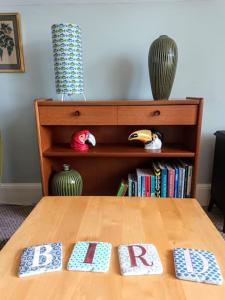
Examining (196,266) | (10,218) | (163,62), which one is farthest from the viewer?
(10,218)

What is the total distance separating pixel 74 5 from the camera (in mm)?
1661

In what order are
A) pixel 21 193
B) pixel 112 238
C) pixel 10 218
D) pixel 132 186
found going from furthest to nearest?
pixel 21 193, pixel 10 218, pixel 132 186, pixel 112 238

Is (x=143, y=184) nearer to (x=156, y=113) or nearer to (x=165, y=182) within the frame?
(x=165, y=182)

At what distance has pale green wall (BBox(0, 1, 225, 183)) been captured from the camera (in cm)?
166

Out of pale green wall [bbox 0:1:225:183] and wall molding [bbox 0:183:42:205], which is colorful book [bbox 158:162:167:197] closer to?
pale green wall [bbox 0:1:225:183]

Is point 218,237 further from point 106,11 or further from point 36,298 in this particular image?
point 106,11

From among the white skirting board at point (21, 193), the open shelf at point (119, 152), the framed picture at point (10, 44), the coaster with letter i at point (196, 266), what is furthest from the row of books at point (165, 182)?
the framed picture at point (10, 44)

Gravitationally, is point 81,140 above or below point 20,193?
above

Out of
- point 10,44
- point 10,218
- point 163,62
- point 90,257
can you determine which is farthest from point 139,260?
point 10,44

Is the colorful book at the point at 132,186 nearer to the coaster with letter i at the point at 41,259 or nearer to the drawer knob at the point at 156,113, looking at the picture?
the drawer knob at the point at 156,113

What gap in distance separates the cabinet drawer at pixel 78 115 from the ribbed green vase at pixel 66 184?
374mm

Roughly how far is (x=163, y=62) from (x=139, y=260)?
1.19m

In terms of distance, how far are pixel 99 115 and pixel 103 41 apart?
0.63m

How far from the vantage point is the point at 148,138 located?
157 cm
